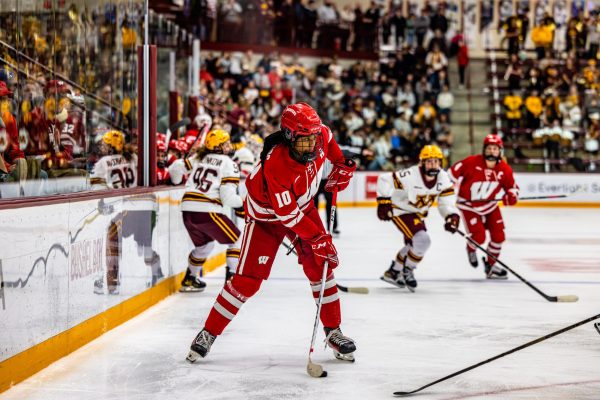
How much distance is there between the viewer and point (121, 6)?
732 centimetres

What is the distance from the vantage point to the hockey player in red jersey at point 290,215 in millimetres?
4531

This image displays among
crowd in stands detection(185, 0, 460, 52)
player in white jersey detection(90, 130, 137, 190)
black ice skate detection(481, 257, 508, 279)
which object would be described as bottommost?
black ice skate detection(481, 257, 508, 279)

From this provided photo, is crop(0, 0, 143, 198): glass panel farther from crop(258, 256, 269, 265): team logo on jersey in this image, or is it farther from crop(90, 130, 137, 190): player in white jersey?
crop(258, 256, 269, 265): team logo on jersey

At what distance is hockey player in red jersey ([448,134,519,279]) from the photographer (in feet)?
28.3

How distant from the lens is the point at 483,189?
28.7ft

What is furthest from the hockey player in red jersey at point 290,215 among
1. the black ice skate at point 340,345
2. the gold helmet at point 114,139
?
the gold helmet at point 114,139

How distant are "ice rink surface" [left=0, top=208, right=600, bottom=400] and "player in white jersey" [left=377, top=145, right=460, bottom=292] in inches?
7.3

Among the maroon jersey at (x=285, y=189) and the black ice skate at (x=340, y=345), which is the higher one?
the maroon jersey at (x=285, y=189)

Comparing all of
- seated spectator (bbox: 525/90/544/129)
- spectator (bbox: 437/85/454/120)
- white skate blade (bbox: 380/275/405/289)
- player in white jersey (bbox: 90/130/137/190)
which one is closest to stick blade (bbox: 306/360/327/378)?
player in white jersey (bbox: 90/130/137/190)

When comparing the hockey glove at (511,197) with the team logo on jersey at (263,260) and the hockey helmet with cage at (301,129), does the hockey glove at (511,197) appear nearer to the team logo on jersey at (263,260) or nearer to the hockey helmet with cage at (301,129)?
the team logo on jersey at (263,260)

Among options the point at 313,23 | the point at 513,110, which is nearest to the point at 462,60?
the point at 513,110

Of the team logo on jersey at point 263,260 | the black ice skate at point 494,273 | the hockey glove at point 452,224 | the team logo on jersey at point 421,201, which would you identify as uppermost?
the team logo on jersey at point 421,201

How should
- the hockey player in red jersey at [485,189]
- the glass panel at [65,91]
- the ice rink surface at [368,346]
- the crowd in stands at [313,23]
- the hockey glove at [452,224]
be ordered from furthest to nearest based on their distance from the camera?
the crowd in stands at [313,23], the hockey player in red jersey at [485,189], the hockey glove at [452,224], the glass panel at [65,91], the ice rink surface at [368,346]

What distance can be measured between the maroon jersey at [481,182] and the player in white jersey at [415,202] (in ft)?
3.45
